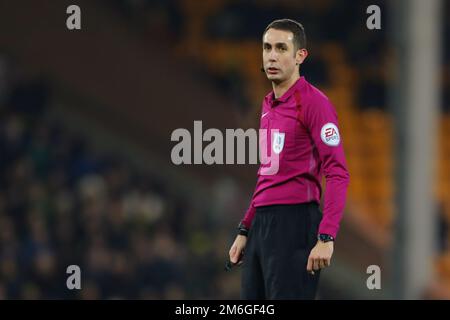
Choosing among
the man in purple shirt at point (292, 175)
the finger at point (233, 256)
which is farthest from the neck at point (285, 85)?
the finger at point (233, 256)

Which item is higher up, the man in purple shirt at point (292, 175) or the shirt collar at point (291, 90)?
the shirt collar at point (291, 90)

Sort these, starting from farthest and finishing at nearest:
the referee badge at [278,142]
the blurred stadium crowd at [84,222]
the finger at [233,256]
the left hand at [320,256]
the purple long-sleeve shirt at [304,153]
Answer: the blurred stadium crowd at [84,222]
the finger at [233,256]
the referee badge at [278,142]
the purple long-sleeve shirt at [304,153]
the left hand at [320,256]

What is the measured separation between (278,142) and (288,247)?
502mm

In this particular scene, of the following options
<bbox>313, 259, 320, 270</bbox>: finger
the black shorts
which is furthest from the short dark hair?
<bbox>313, 259, 320, 270</bbox>: finger

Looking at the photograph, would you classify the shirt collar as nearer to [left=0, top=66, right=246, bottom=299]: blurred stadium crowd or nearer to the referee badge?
the referee badge

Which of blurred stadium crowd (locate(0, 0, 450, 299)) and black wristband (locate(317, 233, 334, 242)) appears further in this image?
blurred stadium crowd (locate(0, 0, 450, 299))

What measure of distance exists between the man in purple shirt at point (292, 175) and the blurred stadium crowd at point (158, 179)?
5696 millimetres

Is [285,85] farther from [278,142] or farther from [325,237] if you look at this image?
[325,237]

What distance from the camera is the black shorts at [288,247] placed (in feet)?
19.5

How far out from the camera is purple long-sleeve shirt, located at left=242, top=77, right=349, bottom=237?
580 cm

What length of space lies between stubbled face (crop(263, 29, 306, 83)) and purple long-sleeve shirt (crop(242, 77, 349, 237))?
0.42 feet

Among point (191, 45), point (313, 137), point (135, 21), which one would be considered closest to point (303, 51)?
point (313, 137)

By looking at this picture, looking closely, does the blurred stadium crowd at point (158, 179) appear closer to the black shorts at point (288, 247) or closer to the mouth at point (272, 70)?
the black shorts at point (288, 247)

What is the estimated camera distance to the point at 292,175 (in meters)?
5.92
